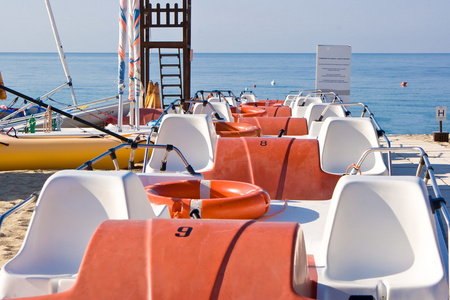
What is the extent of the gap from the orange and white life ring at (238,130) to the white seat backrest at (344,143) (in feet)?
3.99

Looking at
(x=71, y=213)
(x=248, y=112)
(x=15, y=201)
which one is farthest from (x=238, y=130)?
(x=71, y=213)

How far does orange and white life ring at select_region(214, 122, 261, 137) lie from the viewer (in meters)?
7.28

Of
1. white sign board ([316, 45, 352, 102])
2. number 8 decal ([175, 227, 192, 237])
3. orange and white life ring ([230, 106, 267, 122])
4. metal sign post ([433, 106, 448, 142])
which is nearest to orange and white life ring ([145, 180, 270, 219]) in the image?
number 8 decal ([175, 227, 192, 237])

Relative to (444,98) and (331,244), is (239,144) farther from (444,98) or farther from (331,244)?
(444,98)

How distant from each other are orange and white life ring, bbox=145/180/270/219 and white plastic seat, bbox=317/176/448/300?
2.95 feet

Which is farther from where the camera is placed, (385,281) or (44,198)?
(44,198)

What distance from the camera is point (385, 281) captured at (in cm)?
301

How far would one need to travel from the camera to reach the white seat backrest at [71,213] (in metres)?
3.20

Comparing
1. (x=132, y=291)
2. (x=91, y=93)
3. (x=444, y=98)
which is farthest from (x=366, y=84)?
(x=132, y=291)

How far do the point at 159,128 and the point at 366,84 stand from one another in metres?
52.5

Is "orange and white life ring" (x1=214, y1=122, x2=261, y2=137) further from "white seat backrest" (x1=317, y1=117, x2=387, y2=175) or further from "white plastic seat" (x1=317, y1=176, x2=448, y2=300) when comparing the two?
"white plastic seat" (x1=317, y1=176, x2=448, y2=300)

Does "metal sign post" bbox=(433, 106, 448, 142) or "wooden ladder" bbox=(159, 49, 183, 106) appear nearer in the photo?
"metal sign post" bbox=(433, 106, 448, 142)

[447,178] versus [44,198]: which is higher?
[44,198]

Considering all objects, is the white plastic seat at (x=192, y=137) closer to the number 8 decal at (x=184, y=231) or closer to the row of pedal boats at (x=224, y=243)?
the row of pedal boats at (x=224, y=243)
